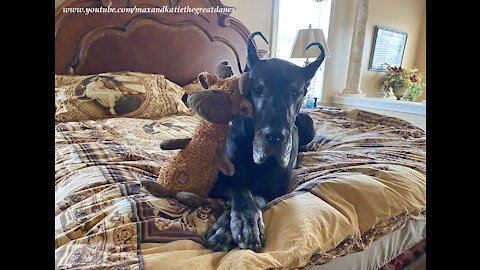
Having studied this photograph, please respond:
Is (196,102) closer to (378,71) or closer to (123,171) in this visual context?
(123,171)

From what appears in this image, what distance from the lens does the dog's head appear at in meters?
0.69

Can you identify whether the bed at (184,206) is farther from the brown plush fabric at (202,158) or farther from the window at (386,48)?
the window at (386,48)

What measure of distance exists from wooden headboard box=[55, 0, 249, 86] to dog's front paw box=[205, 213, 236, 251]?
2.13 meters

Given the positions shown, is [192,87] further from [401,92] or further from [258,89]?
[401,92]

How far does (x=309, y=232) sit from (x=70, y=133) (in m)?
1.27

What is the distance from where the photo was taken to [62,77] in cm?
192

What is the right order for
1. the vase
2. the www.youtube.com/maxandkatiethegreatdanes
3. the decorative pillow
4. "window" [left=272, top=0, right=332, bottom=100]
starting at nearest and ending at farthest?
the decorative pillow < the www.youtube.com/maxandkatiethegreatdanes < "window" [left=272, top=0, right=332, bottom=100] < the vase

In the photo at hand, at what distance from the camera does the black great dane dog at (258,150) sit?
0.61m

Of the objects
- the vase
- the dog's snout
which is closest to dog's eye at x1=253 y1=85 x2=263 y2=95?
the dog's snout

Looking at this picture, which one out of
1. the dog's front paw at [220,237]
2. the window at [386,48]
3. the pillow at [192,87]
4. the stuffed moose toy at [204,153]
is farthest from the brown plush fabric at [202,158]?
the window at [386,48]

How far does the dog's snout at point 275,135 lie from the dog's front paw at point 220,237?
0.76 ft

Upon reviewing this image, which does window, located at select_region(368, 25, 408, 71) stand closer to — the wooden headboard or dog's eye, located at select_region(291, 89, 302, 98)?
the wooden headboard

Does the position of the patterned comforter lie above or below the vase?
below

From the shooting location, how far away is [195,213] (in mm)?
652
